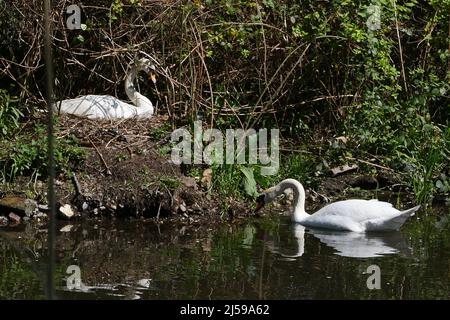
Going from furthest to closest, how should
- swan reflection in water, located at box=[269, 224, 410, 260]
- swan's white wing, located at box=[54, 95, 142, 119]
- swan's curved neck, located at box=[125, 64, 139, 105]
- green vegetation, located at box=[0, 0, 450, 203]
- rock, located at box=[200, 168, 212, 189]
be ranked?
swan's curved neck, located at box=[125, 64, 139, 105], green vegetation, located at box=[0, 0, 450, 203], swan's white wing, located at box=[54, 95, 142, 119], rock, located at box=[200, 168, 212, 189], swan reflection in water, located at box=[269, 224, 410, 260]

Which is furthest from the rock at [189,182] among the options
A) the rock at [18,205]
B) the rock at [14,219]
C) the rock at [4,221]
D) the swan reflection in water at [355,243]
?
the rock at [4,221]

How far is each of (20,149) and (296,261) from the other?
3314 millimetres

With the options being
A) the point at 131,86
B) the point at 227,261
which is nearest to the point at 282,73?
the point at 131,86

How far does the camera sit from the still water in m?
6.96

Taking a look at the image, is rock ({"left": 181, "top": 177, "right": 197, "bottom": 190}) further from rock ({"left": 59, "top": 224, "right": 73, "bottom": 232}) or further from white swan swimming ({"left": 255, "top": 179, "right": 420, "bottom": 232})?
rock ({"left": 59, "top": 224, "right": 73, "bottom": 232})

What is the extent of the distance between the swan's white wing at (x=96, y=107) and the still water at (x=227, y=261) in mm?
1742

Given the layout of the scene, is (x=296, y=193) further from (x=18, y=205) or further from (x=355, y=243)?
(x=18, y=205)

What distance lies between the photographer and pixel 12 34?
11.1m

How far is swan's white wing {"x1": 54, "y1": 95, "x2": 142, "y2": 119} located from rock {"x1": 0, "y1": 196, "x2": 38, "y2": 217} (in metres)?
1.66

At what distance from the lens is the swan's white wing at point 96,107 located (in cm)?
1064

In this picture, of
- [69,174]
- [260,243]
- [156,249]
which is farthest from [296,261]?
[69,174]

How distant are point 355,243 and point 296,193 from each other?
1157 mm

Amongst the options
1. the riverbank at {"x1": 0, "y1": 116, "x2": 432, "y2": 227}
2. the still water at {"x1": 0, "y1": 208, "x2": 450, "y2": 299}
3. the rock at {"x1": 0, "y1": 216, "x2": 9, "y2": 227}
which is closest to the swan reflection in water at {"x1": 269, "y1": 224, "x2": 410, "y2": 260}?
the still water at {"x1": 0, "y1": 208, "x2": 450, "y2": 299}

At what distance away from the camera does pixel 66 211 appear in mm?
9281
